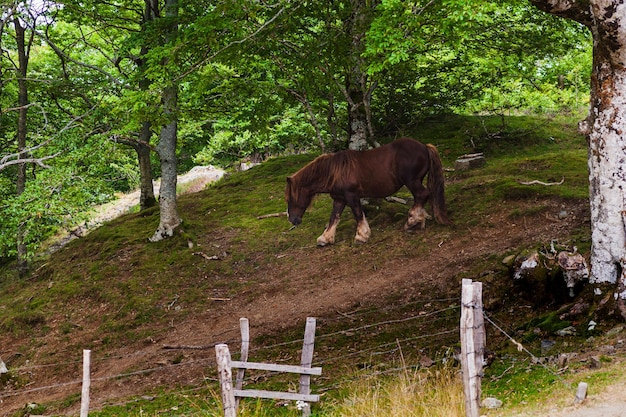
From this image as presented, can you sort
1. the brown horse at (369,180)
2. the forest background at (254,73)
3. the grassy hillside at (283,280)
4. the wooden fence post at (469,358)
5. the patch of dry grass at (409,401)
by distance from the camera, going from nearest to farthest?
the wooden fence post at (469,358)
the patch of dry grass at (409,401)
the grassy hillside at (283,280)
the forest background at (254,73)
the brown horse at (369,180)

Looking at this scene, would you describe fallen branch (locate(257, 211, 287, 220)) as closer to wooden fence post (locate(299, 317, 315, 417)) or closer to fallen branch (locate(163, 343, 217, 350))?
fallen branch (locate(163, 343, 217, 350))

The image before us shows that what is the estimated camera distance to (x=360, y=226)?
13.8 meters

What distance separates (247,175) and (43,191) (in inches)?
367

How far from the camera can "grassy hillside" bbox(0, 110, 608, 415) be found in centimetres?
948

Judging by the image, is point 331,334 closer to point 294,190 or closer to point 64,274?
point 294,190

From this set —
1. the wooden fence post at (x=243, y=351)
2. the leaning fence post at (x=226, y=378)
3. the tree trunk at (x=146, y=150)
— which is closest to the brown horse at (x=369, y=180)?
the tree trunk at (x=146, y=150)

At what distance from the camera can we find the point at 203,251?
15281 mm

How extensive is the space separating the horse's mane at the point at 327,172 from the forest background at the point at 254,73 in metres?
0.70

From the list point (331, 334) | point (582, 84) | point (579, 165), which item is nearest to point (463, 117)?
point (582, 84)

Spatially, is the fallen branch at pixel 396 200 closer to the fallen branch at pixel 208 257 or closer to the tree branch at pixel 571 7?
the fallen branch at pixel 208 257

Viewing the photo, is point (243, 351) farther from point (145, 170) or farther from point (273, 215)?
point (145, 170)

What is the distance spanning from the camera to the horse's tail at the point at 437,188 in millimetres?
13211

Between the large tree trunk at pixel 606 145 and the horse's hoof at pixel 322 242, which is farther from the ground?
the large tree trunk at pixel 606 145

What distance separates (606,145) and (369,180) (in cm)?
622
